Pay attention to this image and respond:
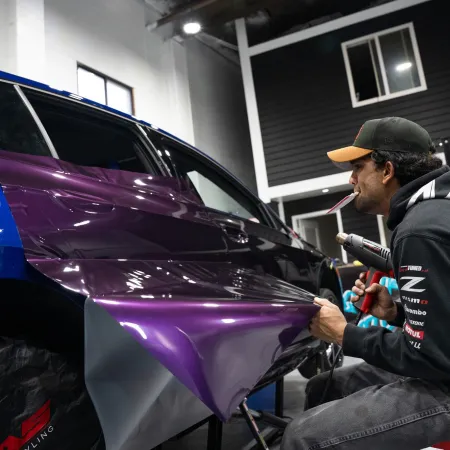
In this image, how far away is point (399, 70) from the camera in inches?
359

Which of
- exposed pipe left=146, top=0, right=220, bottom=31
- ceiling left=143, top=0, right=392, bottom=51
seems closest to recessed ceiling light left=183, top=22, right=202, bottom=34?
ceiling left=143, top=0, right=392, bottom=51

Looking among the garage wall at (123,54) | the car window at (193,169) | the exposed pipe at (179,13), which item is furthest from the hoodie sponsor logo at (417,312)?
the exposed pipe at (179,13)

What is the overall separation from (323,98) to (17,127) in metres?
9.09

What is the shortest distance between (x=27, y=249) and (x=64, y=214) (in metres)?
0.20

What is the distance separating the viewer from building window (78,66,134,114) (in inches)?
283

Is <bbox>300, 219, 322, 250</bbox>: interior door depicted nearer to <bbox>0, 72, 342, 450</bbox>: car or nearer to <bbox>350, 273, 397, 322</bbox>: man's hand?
<bbox>350, 273, 397, 322</bbox>: man's hand

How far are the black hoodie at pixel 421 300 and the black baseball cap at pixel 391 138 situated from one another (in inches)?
10.5

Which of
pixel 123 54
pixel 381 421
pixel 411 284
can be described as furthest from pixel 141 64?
pixel 381 421

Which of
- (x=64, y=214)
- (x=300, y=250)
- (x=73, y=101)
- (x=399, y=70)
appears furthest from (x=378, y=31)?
(x=64, y=214)

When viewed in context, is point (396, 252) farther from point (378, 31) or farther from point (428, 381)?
point (378, 31)

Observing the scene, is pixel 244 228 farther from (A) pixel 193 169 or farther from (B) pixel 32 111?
(B) pixel 32 111

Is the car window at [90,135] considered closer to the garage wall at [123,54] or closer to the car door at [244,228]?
the car door at [244,228]

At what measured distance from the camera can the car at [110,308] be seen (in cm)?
93

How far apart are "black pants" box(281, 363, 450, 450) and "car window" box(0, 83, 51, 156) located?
4.35 feet
